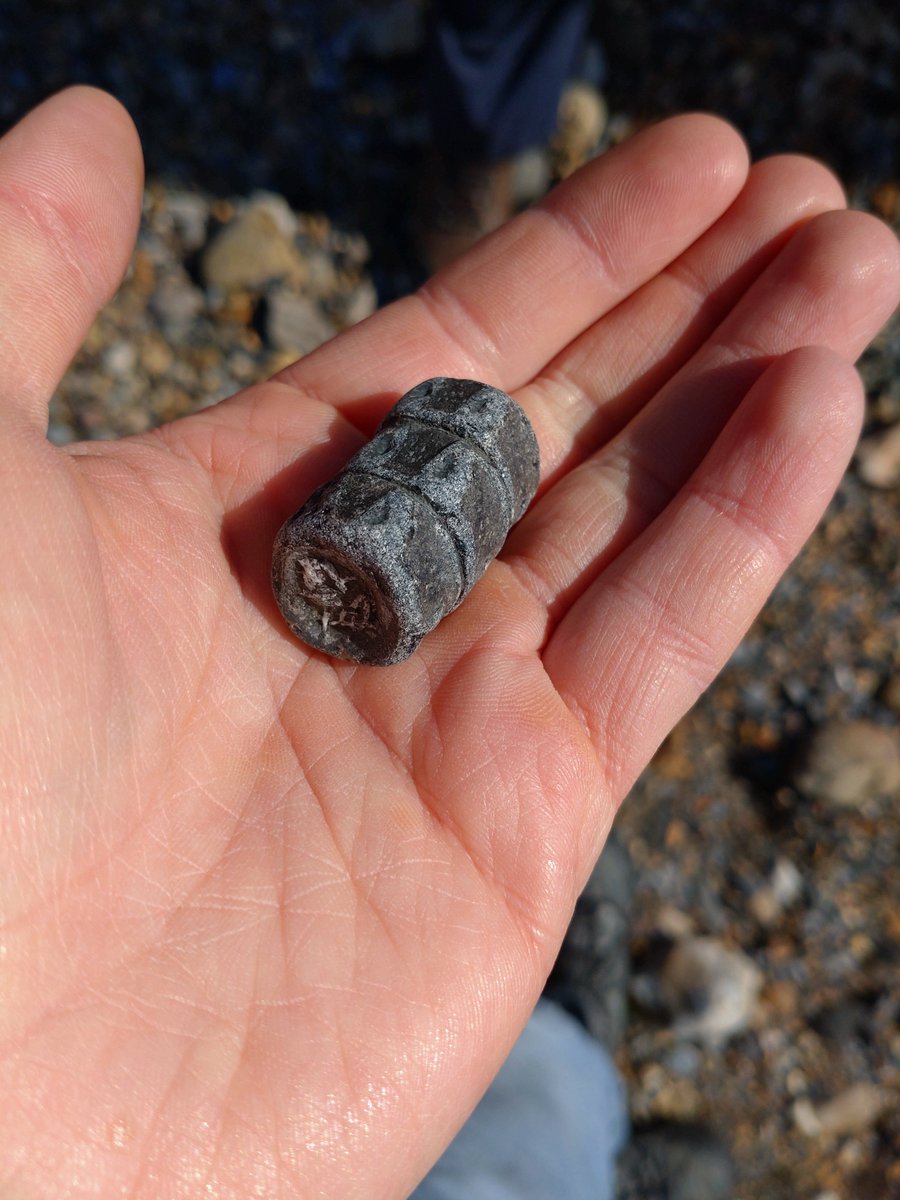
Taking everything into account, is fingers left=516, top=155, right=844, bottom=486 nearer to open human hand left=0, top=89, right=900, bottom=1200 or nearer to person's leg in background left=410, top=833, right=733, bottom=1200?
open human hand left=0, top=89, right=900, bottom=1200

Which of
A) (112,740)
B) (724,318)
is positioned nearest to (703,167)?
(724,318)

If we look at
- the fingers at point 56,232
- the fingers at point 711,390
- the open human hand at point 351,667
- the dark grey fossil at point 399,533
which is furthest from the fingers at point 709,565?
the fingers at point 56,232

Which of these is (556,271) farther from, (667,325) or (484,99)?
(484,99)

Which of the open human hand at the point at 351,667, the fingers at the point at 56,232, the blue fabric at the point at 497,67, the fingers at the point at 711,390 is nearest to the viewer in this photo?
the open human hand at the point at 351,667

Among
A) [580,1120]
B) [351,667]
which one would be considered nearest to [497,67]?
[351,667]

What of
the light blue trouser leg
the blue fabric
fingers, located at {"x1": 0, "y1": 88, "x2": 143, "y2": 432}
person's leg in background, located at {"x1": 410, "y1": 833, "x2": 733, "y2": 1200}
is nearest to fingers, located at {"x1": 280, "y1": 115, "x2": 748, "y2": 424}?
fingers, located at {"x1": 0, "y1": 88, "x2": 143, "y2": 432}

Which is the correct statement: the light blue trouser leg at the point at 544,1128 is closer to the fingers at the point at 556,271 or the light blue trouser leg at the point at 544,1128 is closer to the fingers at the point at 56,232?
the fingers at the point at 556,271

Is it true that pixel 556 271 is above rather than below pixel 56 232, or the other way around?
below
